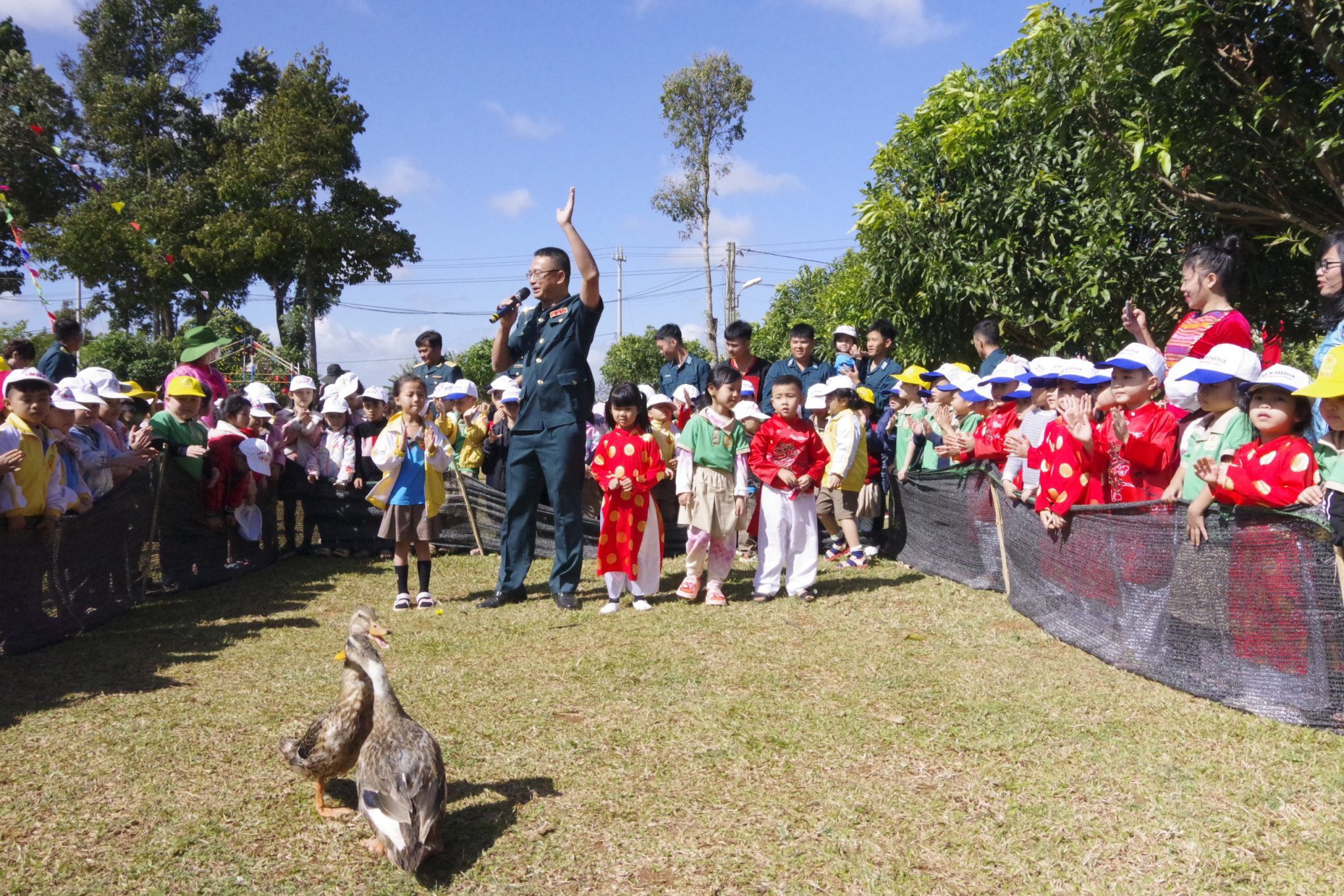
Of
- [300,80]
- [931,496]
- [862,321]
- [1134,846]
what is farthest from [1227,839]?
[300,80]

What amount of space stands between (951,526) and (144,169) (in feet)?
93.2

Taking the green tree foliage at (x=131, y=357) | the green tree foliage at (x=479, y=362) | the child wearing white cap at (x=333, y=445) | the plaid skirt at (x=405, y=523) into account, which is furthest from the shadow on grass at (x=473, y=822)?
the green tree foliage at (x=479, y=362)

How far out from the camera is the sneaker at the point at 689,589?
728 centimetres

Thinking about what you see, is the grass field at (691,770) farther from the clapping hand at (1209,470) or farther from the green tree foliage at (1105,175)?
the green tree foliage at (1105,175)

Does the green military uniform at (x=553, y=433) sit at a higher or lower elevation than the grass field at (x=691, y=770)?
higher

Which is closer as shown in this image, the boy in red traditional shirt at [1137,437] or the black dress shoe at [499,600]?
the boy in red traditional shirt at [1137,437]

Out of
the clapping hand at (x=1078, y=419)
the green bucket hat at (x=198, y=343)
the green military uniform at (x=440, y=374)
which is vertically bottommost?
the clapping hand at (x=1078, y=419)

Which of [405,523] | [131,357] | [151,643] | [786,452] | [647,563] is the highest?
[131,357]

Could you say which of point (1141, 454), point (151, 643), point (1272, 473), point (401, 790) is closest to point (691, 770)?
point (401, 790)

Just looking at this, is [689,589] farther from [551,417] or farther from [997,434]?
[997,434]

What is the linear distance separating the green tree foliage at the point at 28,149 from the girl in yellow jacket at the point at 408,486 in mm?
18073

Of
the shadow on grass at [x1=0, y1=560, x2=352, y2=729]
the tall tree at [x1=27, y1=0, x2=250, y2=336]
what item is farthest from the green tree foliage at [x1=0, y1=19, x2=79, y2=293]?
the shadow on grass at [x1=0, y1=560, x2=352, y2=729]

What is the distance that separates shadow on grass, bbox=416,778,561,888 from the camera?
3283 millimetres

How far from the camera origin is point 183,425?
8016 millimetres
